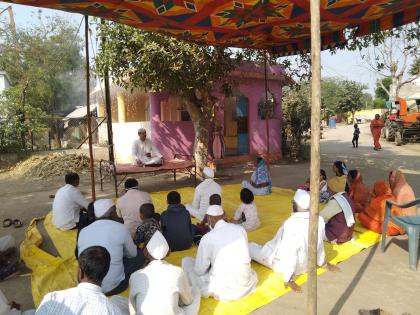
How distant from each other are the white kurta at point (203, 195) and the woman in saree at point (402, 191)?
2760mm

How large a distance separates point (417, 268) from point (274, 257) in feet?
5.94

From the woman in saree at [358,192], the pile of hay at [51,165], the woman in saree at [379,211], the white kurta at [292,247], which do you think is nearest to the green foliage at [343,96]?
the pile of hay at [51,165]

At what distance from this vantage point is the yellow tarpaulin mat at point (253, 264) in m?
3.55

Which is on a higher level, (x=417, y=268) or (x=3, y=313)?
(x=3, y=313)

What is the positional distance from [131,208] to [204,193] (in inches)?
54.5

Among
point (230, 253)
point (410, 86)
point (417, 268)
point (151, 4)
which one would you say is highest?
point (410, 86)

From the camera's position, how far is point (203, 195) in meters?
6.00

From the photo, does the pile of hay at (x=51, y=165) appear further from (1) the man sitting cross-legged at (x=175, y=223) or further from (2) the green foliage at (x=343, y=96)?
(2) the green foliage at (x=343, y=96)

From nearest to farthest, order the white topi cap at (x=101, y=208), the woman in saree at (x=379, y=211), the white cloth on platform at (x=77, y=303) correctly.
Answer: the white cloth on platform at (x=77, y=303), the white topi cap at (x=101, y=208), the woman in saree at (x=379, y=211)

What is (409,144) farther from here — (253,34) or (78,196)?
(78,196)

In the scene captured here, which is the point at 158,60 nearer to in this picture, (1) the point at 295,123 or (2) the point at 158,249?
(2) the point at 158,249

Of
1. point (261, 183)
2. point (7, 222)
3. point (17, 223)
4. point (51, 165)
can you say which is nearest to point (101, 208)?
point (17, 223)

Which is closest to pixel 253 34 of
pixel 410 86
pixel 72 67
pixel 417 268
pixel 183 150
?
pixel 417 268

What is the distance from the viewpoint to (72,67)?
26.0m
